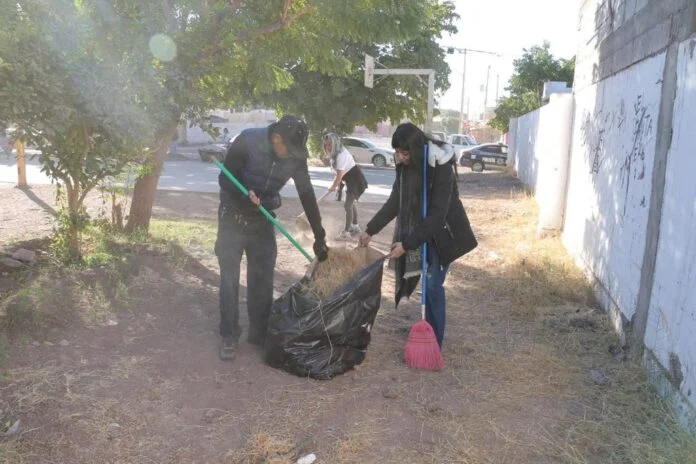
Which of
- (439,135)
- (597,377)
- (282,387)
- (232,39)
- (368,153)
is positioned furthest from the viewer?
(368,153)

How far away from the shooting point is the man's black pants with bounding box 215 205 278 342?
392cm

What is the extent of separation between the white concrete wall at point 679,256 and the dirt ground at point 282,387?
11.8 inches

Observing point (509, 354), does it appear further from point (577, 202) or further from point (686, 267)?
point (577, 202)

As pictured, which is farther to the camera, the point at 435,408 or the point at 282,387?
the point at 282,387

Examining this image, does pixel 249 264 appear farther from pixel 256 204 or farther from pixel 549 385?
pixel 549 385

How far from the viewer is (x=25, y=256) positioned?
205 inches

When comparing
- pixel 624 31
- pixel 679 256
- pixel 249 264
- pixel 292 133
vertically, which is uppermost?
pixel 624 31

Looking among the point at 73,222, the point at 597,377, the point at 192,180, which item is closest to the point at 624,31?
the point at 597,377

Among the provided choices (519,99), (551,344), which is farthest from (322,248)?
(519,99)

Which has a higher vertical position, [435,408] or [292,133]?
[292,133]

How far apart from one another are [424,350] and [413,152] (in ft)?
4.29

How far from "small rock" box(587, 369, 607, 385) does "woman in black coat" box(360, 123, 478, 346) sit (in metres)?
1.01

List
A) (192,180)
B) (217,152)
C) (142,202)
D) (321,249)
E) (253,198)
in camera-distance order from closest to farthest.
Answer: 1. (253,198)
2. (321,249)
3. (217,152)
4. (142,202)
5. (192,180)

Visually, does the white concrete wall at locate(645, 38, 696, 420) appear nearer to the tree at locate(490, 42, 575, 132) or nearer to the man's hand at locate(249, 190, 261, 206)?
the man's hand at locate(249, 190, 261, 206)
